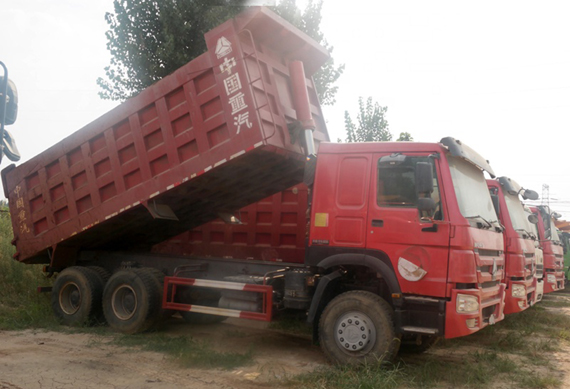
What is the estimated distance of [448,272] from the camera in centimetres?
521

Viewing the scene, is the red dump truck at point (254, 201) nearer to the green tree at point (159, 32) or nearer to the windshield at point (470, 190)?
the windshield at point (470, 190)

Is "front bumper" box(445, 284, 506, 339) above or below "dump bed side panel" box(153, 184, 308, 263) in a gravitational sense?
below

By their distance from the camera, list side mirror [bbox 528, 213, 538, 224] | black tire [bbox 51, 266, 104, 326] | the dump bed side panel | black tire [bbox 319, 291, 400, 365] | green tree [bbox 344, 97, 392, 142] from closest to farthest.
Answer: black tire [bbox 319, 291, 400, 365]
black tire [bbox 51, 266, 104, 326]
the dump bed side panel
side mirror [bbox 528, 213, 538, 224]
green tree [bbox 344, 97, 392, 142]

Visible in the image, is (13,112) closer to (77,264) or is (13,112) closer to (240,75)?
(240,75)

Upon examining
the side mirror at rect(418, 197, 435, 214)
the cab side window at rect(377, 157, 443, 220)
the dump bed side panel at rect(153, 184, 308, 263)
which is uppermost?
the cab side window at rect(377, 157, 443, 220)

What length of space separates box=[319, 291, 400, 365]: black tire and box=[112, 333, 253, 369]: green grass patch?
1.02 meters

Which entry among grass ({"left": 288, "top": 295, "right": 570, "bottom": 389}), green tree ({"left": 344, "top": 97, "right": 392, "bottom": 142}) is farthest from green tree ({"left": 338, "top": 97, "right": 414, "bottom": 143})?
grass ({"left": 288, "top": 295, "right": 570, "bottom": 389})

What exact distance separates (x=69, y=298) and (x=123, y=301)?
115 cm

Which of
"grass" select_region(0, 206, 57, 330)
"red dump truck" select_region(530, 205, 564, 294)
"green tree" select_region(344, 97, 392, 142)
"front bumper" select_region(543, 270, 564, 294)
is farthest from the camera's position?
"green tree" select_region(344, 97, 392, 142)

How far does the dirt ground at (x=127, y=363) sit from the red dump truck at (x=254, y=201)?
1.85ft

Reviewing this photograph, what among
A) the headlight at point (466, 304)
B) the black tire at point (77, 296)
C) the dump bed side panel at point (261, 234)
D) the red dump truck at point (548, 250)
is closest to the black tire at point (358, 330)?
the headlight at point (466, 304)

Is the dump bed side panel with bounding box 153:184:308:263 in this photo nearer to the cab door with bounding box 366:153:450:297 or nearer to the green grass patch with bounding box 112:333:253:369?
the green grass patch with bounding box 112:333:253:369

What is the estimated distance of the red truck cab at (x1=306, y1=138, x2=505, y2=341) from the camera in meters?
5.21

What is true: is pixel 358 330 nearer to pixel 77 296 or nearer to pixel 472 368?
pixel 472 368
